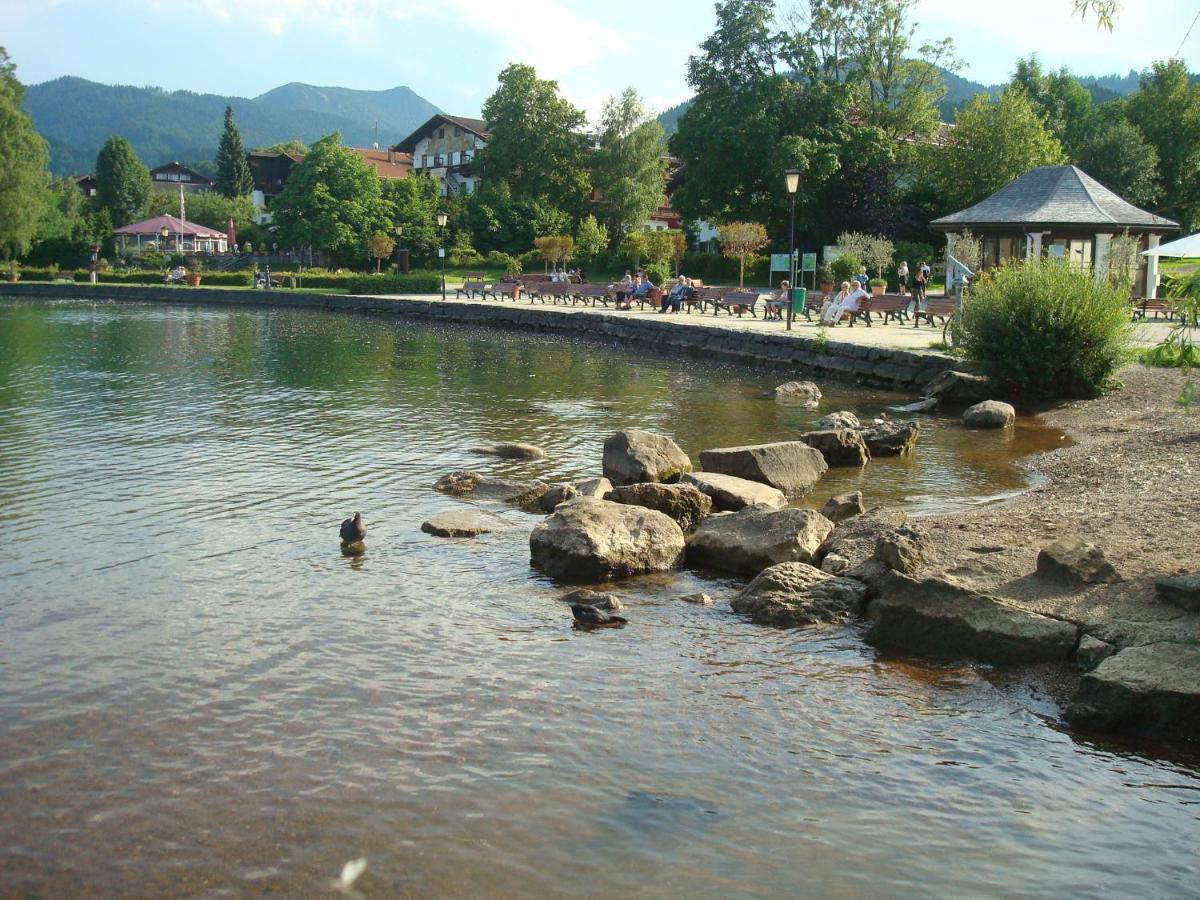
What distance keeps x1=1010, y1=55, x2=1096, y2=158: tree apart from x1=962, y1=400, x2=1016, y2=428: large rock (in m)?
50.1

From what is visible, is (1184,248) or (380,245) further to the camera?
(380,245)

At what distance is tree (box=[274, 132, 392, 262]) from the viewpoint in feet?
212

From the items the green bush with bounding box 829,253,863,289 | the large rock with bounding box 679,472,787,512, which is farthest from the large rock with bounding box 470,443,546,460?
the green bush with bounding box 829,253,863,289

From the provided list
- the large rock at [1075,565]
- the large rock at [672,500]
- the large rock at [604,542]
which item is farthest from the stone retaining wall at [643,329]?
the large rock at [1075,565]

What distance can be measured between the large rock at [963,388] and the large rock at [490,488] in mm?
9560

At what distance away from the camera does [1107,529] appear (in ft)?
30.9

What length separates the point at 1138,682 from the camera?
6.38 m

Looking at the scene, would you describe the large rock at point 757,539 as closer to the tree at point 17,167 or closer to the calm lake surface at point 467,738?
the calm lake surface at point 467,738

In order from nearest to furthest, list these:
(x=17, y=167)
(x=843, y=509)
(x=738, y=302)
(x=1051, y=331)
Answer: (x=843, y=509), (x=1051, y=331), (x=738, y=302), (x=17, y=167)

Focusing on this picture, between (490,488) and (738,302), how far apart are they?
84.5 feet

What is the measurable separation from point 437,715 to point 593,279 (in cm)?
5431

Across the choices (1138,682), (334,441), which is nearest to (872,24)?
(334,441)

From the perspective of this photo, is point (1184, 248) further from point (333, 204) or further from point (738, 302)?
point (333, 204)

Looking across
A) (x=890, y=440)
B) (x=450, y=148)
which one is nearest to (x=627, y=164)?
(x=450, y=148)
